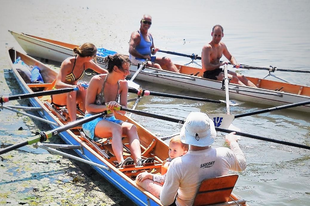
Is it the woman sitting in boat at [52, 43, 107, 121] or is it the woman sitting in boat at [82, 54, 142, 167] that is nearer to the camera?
the woman sitting in boat at [82, 54, 142, 167]

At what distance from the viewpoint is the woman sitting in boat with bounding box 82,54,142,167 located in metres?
6.32

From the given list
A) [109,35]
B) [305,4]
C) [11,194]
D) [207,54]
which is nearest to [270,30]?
[305,4]

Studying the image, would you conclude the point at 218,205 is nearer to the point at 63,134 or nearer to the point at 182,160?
the point at 182,160

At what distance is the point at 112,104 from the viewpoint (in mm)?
6457

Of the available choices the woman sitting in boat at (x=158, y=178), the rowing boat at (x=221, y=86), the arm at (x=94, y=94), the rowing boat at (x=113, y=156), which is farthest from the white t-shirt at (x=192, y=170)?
the rowing boat at (x=221, y=86)

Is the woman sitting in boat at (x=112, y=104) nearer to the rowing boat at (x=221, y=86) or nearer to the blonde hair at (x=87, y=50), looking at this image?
the blonde hair at (x=87, y=50)

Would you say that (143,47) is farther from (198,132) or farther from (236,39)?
(236,39)

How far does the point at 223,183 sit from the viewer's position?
4523mm

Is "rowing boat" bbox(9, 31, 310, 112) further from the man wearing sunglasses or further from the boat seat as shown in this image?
the boat seat

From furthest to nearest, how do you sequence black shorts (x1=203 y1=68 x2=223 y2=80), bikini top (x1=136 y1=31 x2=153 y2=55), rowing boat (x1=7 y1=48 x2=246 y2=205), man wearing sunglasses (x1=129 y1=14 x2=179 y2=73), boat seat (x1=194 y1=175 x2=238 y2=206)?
bikini top (x1=136 y1=31 x2=153 y2=55), man wearing sunglasses (x1=129 y1=14 x2=179 y2=73), black shorts (x1=203 y1=68 x2=223 y2=80), rowing boat (x1=7 y1=48 x2=246 y2=205), boat seat (x1=194 y1=175 x2=238 y2=206)

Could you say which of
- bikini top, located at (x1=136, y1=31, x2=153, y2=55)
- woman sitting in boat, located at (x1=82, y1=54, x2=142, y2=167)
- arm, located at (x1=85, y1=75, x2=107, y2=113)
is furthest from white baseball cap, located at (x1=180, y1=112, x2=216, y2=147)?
bikini top, located at (x1=136, y1=31, x2=153, y2=55)

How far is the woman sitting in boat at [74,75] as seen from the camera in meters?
7.64

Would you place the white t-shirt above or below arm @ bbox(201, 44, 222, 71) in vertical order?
below

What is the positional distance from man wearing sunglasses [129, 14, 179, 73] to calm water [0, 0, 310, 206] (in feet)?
2.65
